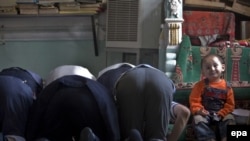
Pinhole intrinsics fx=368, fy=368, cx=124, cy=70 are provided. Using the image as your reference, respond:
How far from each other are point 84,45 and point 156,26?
33.5 inches

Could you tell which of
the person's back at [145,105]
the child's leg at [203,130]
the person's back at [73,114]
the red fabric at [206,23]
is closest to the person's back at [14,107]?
the person's back at [73,114]

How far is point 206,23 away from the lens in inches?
133

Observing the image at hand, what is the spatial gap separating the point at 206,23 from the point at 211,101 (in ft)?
3.33

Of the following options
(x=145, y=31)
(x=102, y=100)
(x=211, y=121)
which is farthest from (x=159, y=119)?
(x=145, y=31)

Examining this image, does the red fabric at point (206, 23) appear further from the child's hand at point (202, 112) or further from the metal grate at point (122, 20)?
the child's hand at point (202, 112)

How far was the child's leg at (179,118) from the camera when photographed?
216 centimetres

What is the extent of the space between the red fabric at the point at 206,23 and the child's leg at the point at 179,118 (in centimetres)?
133

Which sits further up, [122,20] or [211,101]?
[122,20]

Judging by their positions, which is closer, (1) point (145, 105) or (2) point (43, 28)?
(1) point (145, 105)

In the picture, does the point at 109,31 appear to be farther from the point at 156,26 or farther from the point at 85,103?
the point at 85,103

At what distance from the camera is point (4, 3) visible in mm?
3664

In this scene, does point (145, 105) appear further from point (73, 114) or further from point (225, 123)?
point (225, 123)

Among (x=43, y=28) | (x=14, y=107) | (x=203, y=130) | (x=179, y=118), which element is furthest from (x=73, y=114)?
(x=43, y=28)

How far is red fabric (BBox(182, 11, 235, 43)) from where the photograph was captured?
3.37m
